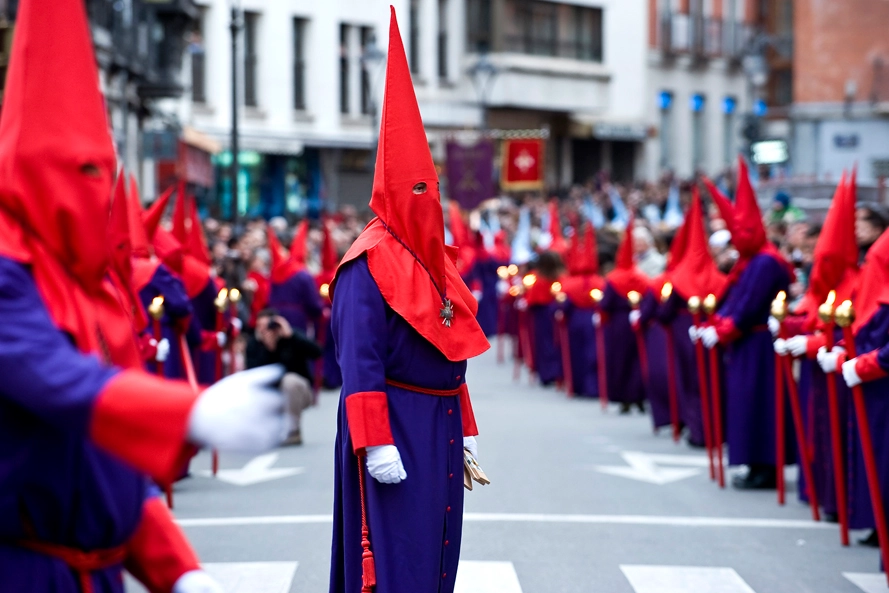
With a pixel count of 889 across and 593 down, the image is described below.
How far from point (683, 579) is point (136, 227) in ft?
16.4

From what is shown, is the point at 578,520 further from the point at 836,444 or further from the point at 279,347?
the point at 279,347

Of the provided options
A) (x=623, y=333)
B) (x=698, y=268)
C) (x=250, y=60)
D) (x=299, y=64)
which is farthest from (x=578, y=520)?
(x=299, y=64)

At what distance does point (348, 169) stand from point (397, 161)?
42129 millimetres

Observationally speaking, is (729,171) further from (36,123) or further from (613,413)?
(36,123)

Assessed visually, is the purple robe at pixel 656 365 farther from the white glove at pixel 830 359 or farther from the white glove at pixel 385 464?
the white glove at pixel 385 464

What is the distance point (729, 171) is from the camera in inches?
1468

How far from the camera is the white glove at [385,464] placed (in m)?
5.60

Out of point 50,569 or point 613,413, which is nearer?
point 50,569

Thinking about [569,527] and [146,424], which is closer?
[146,424]

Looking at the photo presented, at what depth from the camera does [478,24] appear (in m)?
54.4

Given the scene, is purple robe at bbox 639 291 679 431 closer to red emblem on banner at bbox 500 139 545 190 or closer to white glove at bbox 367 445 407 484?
white glove at bbox 367 445 407 484

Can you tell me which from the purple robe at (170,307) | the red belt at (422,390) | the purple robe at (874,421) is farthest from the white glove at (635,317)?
the red belt at (422,390)

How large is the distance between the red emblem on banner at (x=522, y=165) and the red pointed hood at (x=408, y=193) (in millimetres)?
34940

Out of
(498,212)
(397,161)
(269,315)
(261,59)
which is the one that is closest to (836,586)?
(397,161)
